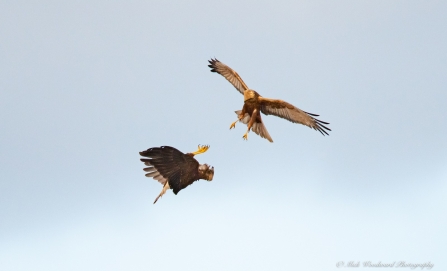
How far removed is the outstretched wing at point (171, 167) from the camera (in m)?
15.6

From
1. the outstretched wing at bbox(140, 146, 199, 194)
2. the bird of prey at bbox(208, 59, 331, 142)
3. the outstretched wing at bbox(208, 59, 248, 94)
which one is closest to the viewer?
the outstretched wing at bbox(140, 146, 199, 194)

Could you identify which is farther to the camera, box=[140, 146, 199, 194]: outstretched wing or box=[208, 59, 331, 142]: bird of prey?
box=[208, 59, 331, 142]: bird of prey

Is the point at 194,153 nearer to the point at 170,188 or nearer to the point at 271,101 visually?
the point at 170,188

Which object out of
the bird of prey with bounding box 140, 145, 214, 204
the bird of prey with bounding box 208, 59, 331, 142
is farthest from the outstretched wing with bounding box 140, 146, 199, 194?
the bird of prey with bounding box 208, 59, 331, 142

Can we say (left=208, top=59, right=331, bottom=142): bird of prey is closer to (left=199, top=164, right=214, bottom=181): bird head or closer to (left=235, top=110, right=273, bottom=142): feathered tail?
(left=235, top=110, right=273, bottom=142): feathered tail

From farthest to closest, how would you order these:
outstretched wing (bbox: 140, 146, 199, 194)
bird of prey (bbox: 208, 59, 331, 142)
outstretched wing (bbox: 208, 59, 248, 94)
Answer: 1. outstretched wing (bbox: 208, 59, 248, 94)
2. bird of prey (bbox: 208, 59, 331, 142)
3. outstretched wing (bbox: 140, 146, 199, 194)

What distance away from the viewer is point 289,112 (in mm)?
21281

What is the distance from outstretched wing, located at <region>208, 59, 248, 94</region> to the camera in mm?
22281

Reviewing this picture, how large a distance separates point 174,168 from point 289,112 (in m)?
6.32

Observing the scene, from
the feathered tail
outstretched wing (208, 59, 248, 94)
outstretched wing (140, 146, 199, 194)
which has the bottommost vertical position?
outstretched wing (140, 146, 199, 194)

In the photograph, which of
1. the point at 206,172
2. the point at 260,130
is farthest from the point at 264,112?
the point at 206,172

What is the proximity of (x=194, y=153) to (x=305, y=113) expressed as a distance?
572 cm

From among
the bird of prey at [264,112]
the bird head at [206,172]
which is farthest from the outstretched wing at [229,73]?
the bird head at [206,172]

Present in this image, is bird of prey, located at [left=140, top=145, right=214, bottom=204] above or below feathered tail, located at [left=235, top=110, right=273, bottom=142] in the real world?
below
